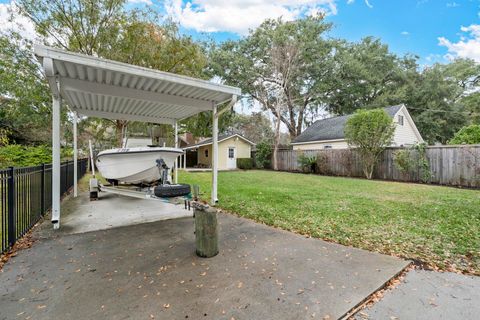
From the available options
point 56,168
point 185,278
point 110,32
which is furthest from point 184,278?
point 110,32

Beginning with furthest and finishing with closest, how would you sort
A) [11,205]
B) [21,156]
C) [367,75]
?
[367,75], [21,156], [11,205]

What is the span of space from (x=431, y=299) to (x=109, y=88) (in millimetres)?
5796

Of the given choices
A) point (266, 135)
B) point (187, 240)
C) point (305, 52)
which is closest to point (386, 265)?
point (187, 240)

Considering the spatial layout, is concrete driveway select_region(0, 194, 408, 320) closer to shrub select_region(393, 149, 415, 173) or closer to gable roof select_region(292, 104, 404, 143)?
shrub select_region(393, 149, 415, 173)

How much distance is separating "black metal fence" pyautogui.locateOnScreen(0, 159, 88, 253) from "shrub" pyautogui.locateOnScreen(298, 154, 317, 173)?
44.5 ft

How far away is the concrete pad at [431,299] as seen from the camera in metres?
2.07

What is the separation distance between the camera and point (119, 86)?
4816mm

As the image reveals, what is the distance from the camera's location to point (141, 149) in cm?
521

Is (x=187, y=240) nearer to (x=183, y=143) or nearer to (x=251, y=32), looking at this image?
(x=251, y=32)

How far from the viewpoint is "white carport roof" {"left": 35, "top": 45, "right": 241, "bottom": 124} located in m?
3.69

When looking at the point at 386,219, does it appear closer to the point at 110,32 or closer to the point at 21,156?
the point at 110,32

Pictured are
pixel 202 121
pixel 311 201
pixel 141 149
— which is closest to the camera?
pixel 141 149

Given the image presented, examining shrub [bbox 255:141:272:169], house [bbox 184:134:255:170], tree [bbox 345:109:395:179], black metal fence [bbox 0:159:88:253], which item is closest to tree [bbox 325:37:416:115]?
shrub [bbox 255:141:272:169]

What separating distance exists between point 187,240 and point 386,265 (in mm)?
2764
